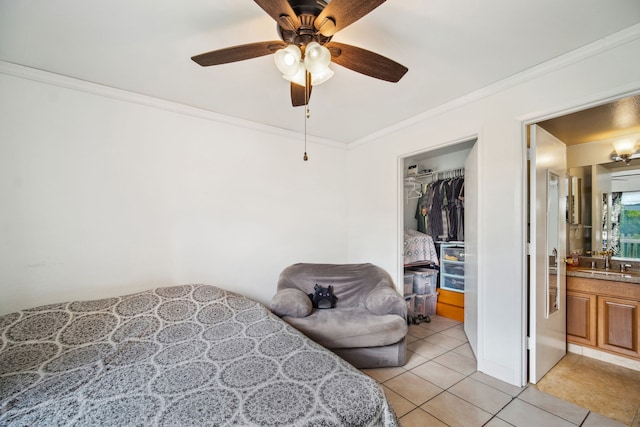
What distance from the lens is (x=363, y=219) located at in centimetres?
347

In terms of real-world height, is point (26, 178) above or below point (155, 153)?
below

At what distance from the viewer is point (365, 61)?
1440mm

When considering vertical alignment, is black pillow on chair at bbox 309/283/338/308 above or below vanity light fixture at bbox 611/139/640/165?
below

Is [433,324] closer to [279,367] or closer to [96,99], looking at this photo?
[279,367]

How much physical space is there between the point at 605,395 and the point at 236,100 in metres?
3.82

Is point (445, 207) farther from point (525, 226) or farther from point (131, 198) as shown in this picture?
point (131, 198)

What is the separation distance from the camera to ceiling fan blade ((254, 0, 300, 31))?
106 cm

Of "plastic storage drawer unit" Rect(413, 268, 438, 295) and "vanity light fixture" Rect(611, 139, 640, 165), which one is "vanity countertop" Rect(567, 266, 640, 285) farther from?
"plastic storage drawer unit" Rect(413, 268, 438, 295)

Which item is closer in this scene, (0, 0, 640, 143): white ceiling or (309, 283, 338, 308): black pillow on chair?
(0, 0, 640, 143): white ceiling

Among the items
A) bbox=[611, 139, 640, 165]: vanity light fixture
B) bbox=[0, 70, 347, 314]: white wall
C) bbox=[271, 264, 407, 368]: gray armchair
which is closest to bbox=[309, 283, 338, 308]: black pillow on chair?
bbox=[271, 264, 407, 368]: gray armchair

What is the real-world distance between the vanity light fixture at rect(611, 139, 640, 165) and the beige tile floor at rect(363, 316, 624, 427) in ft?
8.02

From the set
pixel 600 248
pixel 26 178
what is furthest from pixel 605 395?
pixel 26 178

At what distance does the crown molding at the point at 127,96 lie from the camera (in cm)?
192

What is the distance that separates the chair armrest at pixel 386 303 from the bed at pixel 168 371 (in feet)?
3.52
